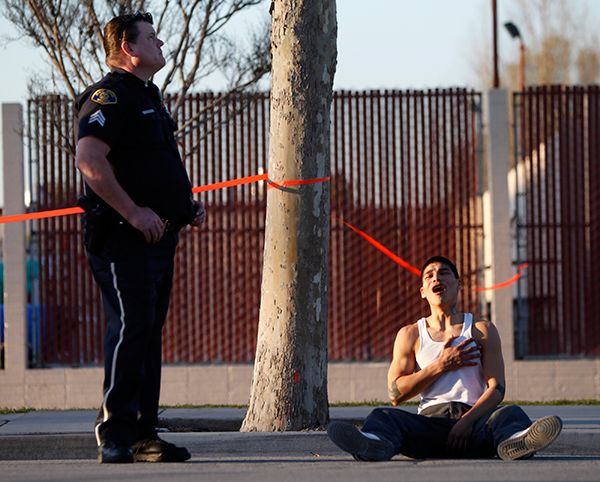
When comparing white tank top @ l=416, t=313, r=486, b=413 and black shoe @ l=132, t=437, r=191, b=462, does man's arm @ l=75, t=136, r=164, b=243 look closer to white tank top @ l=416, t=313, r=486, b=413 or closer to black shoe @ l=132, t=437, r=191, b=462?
black shoe @ l=132, t=437, r=191, b=462

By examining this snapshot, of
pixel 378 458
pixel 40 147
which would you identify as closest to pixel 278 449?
pixel 378 458

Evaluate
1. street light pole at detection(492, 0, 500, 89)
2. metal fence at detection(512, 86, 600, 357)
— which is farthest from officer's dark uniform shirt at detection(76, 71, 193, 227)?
street light pole at detection(492, 0, 500, 89)

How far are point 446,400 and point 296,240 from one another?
1741mm

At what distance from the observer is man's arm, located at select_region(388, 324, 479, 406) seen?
703cm

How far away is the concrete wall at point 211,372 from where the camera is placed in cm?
1437

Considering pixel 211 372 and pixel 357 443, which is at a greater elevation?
pixel 357 443

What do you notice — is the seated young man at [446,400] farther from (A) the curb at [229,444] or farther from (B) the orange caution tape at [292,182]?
(B) the orange caution tape at [292,182]

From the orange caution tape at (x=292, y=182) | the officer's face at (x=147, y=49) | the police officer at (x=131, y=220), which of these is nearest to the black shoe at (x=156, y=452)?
the police officer at (x=131, y=220)

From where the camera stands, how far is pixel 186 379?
14422mm

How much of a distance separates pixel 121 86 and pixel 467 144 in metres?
8.76

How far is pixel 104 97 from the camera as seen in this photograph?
21.2 feet

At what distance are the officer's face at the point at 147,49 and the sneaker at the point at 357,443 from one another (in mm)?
1842

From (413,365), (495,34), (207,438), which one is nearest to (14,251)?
(207,438)

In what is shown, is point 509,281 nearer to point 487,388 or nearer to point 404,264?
point 404,264
